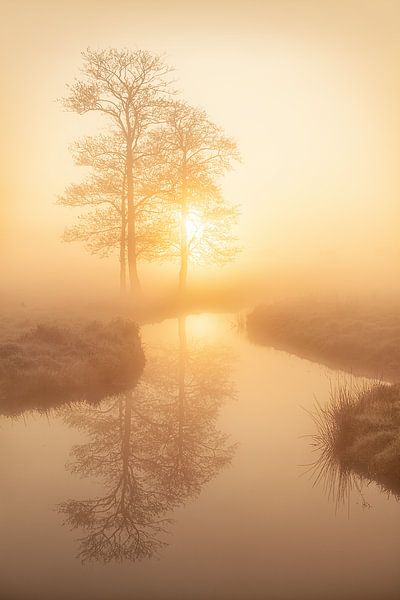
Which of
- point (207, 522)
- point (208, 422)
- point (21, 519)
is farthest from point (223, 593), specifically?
point (208, 422)

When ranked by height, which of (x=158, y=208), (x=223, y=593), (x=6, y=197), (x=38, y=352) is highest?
(x=6, y=197)

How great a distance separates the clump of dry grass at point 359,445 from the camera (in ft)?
38.2

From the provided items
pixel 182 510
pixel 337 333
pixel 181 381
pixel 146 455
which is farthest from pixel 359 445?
pixel 337 333

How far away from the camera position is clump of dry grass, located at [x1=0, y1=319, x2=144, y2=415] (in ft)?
54.3

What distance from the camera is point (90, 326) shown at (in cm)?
2205

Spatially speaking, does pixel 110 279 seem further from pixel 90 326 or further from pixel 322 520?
pixel 322 520

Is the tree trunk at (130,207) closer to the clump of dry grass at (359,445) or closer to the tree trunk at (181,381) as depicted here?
the tree trunk at (181,381)

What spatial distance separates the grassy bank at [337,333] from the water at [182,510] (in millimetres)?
4621

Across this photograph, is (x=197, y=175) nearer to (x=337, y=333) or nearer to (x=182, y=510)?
(x=337, y=333)

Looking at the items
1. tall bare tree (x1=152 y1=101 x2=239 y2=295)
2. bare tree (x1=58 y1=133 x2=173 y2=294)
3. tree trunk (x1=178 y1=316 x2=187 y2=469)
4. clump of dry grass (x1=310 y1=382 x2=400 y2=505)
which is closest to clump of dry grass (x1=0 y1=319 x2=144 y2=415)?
tree trunk (x1=178 y1=316 x2=187 y2=469)

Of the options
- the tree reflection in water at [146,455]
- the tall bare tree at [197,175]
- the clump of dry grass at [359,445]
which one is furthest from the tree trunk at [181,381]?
the tall bare tree at [197,175]

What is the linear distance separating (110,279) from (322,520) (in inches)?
1515

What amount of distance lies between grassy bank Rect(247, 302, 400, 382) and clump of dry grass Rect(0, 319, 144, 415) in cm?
771

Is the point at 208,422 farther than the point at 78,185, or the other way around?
the point at 78,185
